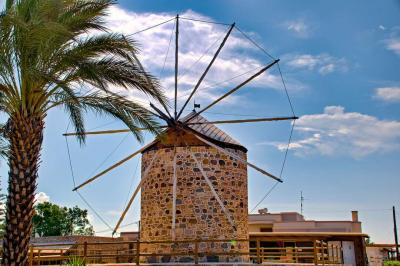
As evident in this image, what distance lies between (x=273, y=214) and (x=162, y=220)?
1609 cm

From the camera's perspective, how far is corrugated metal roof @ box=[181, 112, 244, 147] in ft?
59.7

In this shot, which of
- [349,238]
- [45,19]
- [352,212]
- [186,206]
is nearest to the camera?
[45,19]

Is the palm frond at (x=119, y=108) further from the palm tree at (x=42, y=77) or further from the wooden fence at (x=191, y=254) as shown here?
the wooden fence at (x=191, y=254)

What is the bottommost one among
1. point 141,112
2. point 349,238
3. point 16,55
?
point 349,238

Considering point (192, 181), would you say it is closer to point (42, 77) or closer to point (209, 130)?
point (209, 130)

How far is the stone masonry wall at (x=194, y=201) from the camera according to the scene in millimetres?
17078

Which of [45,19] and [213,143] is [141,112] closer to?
[45,19]

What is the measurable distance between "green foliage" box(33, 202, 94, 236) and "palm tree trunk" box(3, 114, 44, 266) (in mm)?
38583

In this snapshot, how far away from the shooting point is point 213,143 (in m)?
17.8

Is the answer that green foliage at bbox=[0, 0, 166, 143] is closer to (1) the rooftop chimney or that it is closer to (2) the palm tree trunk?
(2) the palm tree trunk

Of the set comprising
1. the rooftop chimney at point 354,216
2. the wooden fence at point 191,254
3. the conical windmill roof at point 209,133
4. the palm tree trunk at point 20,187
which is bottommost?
the wooden fence at point 191,254

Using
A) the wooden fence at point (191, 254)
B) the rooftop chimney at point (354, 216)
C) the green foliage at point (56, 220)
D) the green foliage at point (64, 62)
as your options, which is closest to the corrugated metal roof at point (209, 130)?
the wooden fence at point (191, 254)

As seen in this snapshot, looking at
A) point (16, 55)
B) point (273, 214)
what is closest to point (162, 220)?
point (16, 55)

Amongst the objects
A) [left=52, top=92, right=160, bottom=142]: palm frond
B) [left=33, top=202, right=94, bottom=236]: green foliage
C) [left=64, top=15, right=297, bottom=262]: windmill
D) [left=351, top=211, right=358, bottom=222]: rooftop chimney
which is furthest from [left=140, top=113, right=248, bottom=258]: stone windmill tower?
[left=33, top=202, right=94, bottom=236]: green foliage
